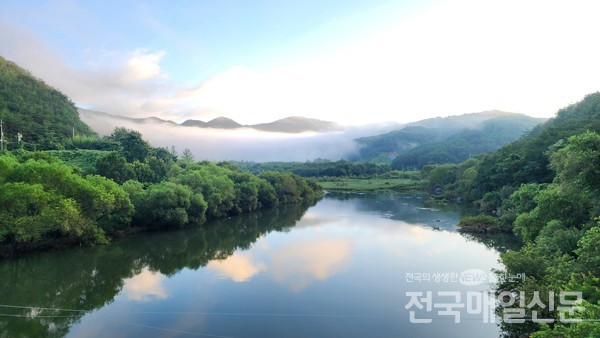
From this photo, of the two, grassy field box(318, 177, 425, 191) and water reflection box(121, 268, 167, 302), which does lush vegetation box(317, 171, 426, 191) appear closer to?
grassy field box(318, 177, 425, 191)

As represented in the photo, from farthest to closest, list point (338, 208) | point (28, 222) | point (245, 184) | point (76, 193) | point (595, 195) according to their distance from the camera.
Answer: point (338, 208) → point (245, 184) → point (76, 193) → point (28, 222) → point (595, 195)

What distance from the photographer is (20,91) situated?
249 ft

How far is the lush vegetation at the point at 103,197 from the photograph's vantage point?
80.1 ft

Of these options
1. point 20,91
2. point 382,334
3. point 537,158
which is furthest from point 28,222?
point 20,91

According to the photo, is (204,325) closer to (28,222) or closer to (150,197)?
(28,222)

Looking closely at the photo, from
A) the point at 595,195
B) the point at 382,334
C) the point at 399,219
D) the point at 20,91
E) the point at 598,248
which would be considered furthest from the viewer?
the point at 20,91

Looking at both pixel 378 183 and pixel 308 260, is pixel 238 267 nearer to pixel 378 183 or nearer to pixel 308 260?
pixel 308 260

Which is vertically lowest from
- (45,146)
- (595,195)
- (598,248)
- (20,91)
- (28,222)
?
(28,222)

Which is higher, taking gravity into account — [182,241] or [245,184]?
[245,184]

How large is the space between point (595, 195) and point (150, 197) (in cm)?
3170

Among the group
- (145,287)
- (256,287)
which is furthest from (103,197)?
(256,287)

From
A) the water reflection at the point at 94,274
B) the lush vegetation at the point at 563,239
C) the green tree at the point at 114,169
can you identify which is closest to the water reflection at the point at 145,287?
the water reflection at the point at 94,274

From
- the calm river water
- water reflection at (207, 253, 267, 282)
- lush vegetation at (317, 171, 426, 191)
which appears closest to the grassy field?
lush vegetation at (317, 171, 426, 191)

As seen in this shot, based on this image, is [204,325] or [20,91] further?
[20,91]
